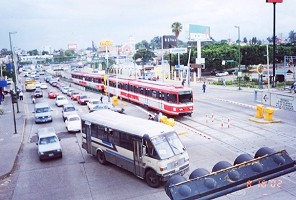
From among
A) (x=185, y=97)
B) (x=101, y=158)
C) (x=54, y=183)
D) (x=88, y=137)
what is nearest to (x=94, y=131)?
(x=88, y=137)

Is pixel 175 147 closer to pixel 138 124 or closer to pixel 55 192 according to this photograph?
pixel 138 124

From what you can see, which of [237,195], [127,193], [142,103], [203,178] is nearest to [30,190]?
[127,193]

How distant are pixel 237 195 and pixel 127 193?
4692 millimetres

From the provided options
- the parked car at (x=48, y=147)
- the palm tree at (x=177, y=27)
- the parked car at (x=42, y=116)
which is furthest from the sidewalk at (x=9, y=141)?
the palm tree at (x=177, y=27)

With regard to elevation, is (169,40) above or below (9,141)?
above

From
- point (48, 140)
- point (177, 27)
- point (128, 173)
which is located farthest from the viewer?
point (177, 27)

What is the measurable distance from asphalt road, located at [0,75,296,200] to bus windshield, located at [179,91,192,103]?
5.85 ft

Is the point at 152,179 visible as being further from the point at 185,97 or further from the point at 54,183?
the point at 185,97

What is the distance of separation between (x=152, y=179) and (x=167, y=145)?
5.50 ft

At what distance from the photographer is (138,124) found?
1602 centimetres

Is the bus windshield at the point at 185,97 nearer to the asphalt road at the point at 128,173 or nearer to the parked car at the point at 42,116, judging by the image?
the asphalt road at the point at 128,173

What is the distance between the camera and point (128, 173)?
16.4 m

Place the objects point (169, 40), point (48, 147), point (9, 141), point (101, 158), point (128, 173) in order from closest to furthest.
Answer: point (128, 173), point (101, 158), point (48, 147), point (9, 141), point (169, 40)

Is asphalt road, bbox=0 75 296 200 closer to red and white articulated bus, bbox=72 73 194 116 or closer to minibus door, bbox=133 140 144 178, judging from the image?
→ minibus door, bbox=133 140 144 178
